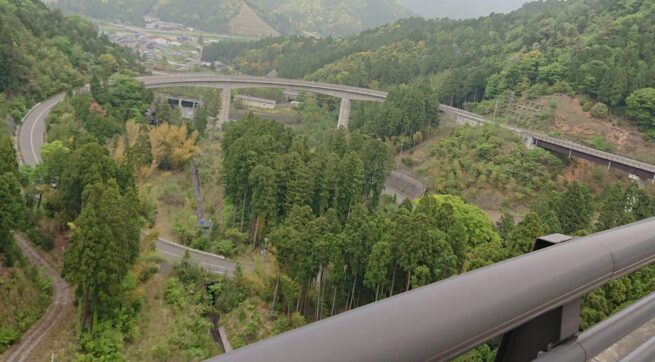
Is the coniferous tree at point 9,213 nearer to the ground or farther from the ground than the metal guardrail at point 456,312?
nearer to the ground

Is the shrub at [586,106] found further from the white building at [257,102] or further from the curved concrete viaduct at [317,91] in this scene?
the white building at [257,102]

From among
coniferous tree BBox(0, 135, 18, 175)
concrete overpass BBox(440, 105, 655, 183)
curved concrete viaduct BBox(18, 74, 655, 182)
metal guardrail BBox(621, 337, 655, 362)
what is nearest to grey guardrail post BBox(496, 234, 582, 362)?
metal guardrail BBox(621, 337, 655, 362)

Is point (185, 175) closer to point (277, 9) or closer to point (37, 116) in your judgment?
point (37, 116)

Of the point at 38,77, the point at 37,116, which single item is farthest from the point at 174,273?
the point at 38,77

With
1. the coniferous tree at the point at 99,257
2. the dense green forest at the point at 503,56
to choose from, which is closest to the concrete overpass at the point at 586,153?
the dense green forest at the point at 503,56

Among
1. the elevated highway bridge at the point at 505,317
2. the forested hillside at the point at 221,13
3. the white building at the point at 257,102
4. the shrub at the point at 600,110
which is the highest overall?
the forested hillside at the point at 221,13

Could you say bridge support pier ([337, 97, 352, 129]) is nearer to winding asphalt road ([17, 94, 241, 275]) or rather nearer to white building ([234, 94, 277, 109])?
white building ([234, 94, 277, 109])
